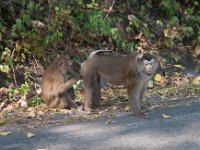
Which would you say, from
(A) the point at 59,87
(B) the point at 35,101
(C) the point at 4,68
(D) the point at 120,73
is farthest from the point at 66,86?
(C) the point at 4,68

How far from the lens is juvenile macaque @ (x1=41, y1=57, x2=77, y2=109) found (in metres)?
10.1

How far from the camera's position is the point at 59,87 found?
33.3 ft

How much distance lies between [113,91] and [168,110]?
2.52 m

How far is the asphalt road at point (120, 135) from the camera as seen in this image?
745 cm

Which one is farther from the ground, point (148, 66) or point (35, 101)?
point (148, 66)

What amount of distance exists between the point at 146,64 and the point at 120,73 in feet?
2.27

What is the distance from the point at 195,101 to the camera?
33.2 feet

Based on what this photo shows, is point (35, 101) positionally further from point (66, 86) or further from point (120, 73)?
point (120, 73)

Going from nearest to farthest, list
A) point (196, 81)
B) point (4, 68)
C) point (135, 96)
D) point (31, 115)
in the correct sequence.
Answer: point (135, 96) < point (31, 115) < point (4, 68) < point (196, 81)

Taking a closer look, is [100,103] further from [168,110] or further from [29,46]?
[29,46]

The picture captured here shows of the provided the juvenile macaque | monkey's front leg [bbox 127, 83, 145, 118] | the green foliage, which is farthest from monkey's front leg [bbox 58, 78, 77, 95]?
monkey's front leg [bbox 127, 83, 145, 118]

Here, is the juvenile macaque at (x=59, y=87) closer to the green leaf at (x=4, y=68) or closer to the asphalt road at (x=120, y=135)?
the asphalt road at (x=120, y=135)

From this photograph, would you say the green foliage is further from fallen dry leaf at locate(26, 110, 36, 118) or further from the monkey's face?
the monkey's face

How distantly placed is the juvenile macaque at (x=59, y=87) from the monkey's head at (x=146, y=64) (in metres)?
→ 1.40
